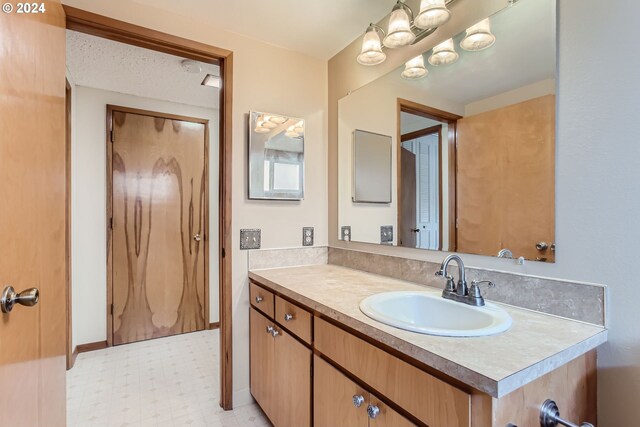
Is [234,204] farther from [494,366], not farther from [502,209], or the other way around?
[494,366]

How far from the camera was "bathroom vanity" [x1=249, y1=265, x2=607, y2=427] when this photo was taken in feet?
2.26

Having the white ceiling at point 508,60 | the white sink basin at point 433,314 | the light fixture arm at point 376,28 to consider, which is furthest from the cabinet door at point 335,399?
the light fixture arm at point 376,28

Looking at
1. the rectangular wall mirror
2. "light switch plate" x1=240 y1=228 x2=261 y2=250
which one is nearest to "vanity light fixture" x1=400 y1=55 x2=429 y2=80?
the rectangular wall mirror

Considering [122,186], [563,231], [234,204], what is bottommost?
[563,231]

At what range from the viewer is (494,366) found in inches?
26.5

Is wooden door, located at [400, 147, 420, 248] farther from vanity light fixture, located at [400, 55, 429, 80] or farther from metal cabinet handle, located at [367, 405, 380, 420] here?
metal cabinet handle, located at [367, 405, 380, 420]

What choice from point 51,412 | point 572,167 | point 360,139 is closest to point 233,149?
point 360,139

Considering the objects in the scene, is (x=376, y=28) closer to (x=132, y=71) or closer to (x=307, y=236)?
(x=307, y=236)

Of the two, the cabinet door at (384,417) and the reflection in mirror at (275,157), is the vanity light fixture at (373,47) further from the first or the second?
the cabinet door at (384,417)

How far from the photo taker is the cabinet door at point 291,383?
128cm

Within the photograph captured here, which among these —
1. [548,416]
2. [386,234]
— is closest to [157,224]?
[386,234]

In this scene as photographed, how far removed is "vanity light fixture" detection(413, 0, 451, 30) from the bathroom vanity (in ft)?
3.78

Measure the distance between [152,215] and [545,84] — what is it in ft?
9.71

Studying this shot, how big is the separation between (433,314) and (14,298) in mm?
1345
